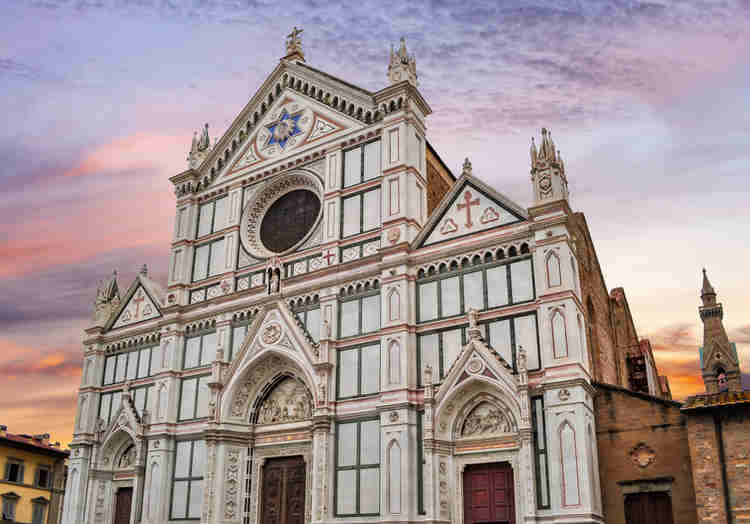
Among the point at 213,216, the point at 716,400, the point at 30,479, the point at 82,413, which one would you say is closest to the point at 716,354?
the point at 716,400

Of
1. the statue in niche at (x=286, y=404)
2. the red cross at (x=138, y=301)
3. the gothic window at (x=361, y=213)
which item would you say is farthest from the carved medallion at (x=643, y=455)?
the red cross at (x=138, y=301)

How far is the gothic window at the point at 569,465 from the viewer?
19688 millimetres

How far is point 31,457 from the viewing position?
44625 millimetres

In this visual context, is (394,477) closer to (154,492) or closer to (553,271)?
(553,271)

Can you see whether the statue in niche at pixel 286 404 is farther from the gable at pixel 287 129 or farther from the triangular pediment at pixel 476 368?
the gable at pixel 287 129

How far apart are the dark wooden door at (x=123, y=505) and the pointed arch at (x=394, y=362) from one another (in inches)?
544

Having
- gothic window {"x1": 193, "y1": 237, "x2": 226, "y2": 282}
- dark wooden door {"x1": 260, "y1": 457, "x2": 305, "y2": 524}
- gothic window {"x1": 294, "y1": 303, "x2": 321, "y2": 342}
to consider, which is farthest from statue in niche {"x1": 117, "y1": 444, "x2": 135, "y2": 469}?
gothic window {"x1": 294, "y1": 303, "x2": 321, "y2": 342}

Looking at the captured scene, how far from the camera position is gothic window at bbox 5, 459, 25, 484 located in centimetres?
4250

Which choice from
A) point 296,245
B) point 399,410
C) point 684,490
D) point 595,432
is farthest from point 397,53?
point 684,490

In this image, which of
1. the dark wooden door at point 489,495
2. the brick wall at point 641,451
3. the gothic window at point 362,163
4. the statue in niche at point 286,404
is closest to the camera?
the brick wall at point 641,451

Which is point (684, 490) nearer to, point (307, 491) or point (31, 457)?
point (307, 491)

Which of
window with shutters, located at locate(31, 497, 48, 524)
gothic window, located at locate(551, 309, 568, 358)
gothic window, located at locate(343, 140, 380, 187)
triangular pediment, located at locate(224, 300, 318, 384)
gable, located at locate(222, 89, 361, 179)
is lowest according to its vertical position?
window with shutters, located at locate(31, 497, 48, 524)

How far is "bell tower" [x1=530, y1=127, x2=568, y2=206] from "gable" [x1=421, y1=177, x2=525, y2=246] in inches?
40.0

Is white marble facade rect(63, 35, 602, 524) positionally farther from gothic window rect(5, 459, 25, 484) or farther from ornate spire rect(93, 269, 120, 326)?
gothic window rect(5, 459, 25, 484)
